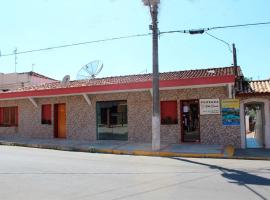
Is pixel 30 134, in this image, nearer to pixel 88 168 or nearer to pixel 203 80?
pixel 203 80

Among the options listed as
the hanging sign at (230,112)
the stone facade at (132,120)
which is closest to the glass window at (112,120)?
the stone facade at (132,120)

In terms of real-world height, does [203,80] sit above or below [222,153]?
above

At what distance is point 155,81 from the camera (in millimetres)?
16641

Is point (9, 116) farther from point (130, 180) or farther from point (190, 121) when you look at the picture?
point (130, 180)

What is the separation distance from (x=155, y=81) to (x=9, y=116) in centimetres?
1294

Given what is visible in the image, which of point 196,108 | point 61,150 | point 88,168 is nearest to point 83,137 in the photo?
point 61,150

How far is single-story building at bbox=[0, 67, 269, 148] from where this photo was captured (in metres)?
17.7

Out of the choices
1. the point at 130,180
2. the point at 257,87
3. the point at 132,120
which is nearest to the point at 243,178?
the point at 130,180

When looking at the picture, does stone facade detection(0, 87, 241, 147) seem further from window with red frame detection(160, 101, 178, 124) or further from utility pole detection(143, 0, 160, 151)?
utility pole detection(143, 0, 160, 151)

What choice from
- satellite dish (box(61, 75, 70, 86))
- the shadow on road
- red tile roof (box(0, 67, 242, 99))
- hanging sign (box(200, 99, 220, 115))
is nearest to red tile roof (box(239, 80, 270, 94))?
red tile roof (box(0, 67, 242, 99))

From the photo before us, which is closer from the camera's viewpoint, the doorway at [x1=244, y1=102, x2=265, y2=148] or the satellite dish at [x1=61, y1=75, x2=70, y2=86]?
the doorway at [x1=244, y1=102, x2=265, y2=148]

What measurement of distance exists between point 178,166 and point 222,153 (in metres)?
3.99

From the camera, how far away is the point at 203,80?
56.3ft

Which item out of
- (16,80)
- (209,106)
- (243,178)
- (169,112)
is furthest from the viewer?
(16,80)
